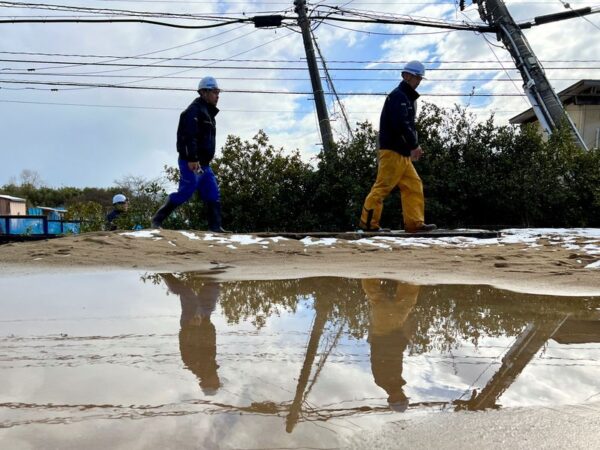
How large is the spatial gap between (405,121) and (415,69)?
76cm

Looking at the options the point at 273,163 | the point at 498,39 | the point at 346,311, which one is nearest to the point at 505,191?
the point at 273,163

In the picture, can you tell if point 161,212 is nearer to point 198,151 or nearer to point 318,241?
point 198,151

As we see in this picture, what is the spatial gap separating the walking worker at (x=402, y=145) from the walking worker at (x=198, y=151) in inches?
90.0

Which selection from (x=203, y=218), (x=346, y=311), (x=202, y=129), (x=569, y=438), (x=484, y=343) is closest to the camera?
(x=569, y=438)

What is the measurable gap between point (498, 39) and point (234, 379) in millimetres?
19625

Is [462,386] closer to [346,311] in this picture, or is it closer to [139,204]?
[346,311]

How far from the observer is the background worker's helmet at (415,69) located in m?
6.91

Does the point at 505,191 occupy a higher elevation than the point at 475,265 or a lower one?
higher

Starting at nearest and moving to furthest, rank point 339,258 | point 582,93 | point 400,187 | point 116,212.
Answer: point 339,258 → point 400,187 → point 116,212 → point 582,93

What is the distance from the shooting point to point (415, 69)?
691 cm

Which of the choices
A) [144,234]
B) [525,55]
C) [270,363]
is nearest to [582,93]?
[525,55]

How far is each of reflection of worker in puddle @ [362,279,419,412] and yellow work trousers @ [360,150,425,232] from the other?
129 inches

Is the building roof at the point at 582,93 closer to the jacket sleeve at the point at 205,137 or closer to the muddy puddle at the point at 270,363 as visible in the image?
the jacket sleeve at the point at 205,137

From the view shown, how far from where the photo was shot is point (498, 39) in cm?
1838
